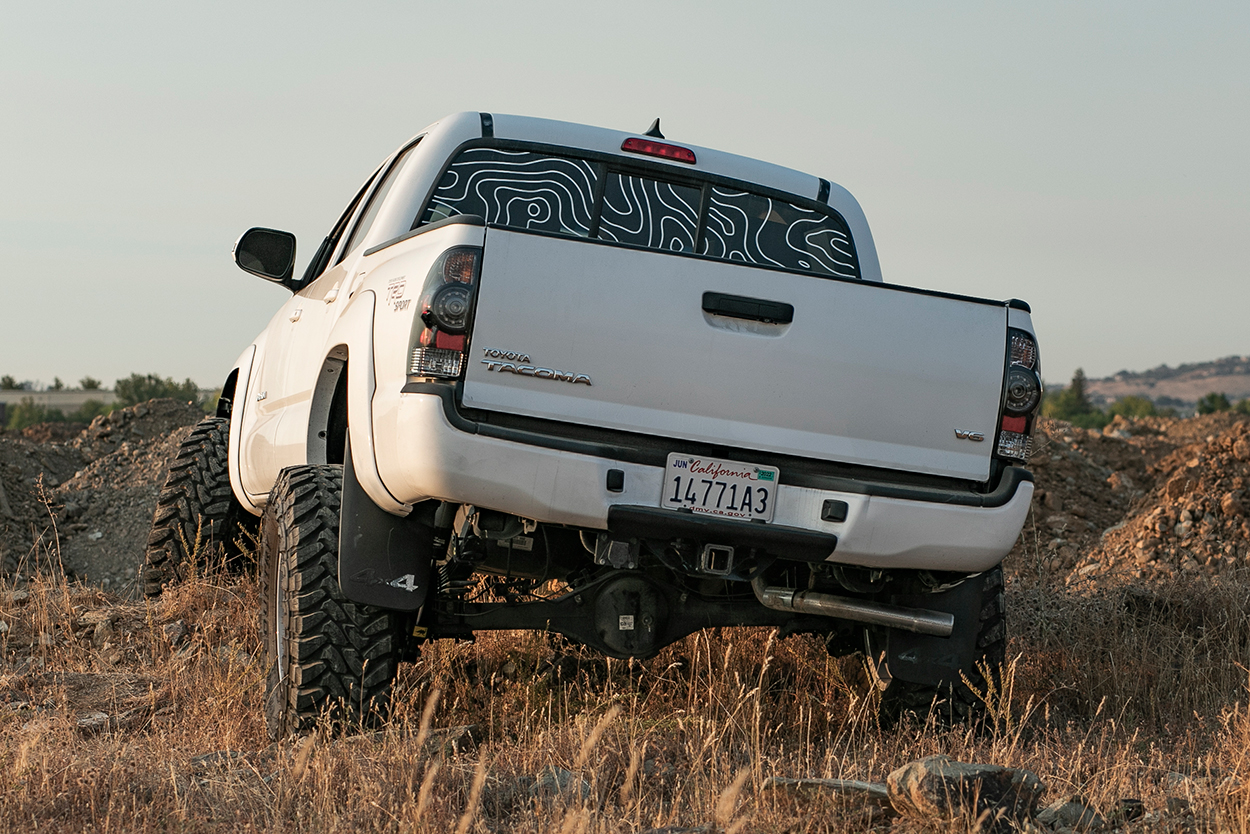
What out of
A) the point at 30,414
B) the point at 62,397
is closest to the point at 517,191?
the point at 30,414

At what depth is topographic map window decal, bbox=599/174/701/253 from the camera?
4773mm

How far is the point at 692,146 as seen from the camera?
504 cm

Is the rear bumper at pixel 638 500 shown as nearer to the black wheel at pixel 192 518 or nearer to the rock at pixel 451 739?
the rock at pixel 451 739

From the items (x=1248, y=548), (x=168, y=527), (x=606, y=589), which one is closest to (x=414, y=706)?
(x=606, y=589)

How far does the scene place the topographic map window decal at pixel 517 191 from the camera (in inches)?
183

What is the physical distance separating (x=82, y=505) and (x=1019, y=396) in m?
10.0

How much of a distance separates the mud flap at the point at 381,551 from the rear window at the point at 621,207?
50.8 inches

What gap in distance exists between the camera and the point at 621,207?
4801 mm

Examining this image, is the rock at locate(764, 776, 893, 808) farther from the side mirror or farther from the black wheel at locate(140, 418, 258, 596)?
the black wheel at locate(140, 418, 258, 596)

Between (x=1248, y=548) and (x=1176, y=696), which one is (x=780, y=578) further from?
(x=1248, y=548)

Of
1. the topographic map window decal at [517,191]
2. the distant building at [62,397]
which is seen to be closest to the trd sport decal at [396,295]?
the topographic map window decal at [517,191]

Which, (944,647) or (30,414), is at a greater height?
(944,647)

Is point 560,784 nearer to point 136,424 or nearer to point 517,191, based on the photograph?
point 517,191

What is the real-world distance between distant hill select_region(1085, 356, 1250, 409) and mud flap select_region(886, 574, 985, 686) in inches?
6652
